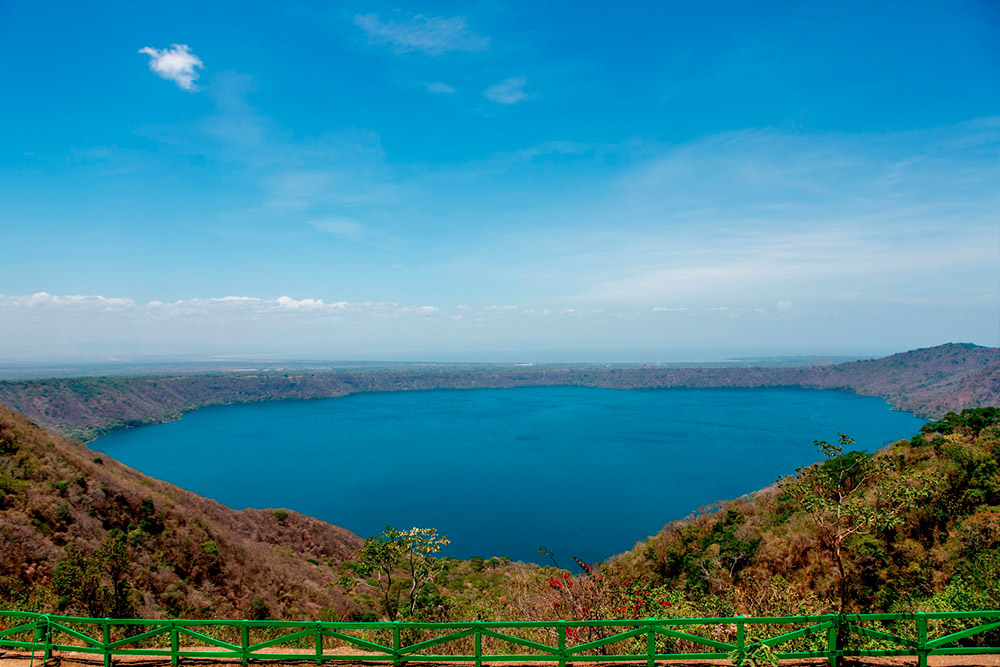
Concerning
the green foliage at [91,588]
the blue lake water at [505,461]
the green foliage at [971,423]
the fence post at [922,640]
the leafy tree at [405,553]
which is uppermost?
the fence post at [922,640]

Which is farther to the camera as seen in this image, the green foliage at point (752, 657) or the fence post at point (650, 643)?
the fence post at point (650, 643)

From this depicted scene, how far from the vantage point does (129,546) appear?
22.1 m

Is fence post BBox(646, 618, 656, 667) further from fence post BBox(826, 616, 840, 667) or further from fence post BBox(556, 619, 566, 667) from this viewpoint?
fence post BBox(826, 616, 840, 667)

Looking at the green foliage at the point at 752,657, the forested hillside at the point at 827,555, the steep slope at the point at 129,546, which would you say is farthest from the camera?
the steep slope at the point at 129,546

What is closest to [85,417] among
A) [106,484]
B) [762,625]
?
[106,484]

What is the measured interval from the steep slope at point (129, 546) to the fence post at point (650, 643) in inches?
614

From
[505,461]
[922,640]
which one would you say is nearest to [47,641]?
[922,640]

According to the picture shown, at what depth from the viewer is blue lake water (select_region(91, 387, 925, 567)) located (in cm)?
6762

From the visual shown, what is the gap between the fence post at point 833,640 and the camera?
21.5 feet

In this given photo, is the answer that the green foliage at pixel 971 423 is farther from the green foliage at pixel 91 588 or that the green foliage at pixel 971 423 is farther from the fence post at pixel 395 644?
the green foliage at pixel 91 588

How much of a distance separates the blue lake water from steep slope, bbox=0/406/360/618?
35.7m

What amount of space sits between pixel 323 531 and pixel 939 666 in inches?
1796

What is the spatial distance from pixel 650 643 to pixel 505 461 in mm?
96019

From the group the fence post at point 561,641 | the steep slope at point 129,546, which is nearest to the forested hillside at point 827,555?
the fence post at point 561,641
